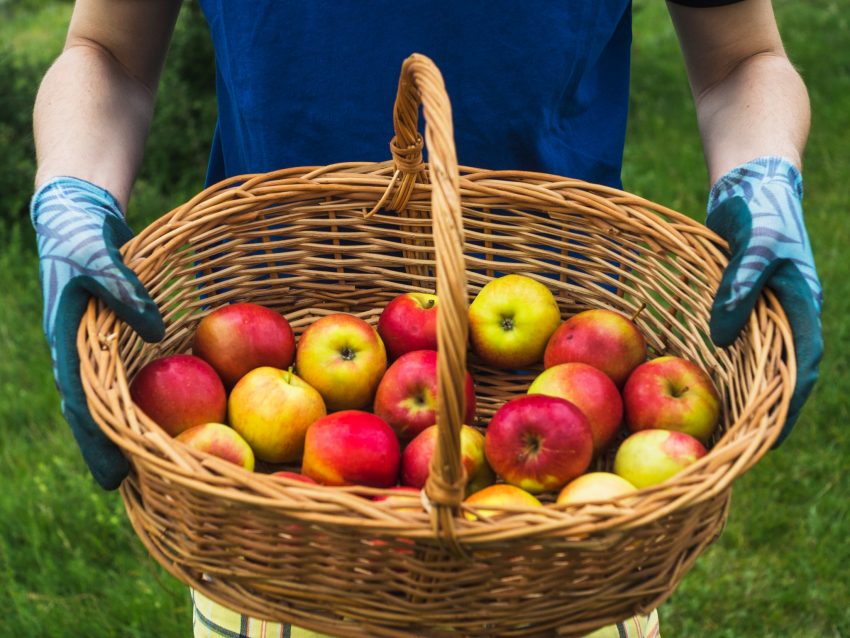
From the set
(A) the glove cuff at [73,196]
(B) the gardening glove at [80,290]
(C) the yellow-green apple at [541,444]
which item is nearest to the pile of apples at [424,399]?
(C) the yellow-green apple at [541,444]

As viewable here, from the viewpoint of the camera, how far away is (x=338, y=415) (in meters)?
1.39

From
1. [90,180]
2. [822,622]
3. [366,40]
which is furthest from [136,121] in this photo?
[822,622]

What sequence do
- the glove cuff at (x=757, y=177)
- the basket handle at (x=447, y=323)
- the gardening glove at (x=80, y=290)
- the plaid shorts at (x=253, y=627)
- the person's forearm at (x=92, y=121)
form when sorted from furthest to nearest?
the person's forearm at (x=92, y=121), the glove cuff at (x=757, y=177), the plaid shorts at (x=253, y=627), the gardening glove at (x=80, y=290), the basket handle at (x=447, y=323)

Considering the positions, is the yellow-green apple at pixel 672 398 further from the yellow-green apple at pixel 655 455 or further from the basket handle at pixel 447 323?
the basket handle at pixel 447 323

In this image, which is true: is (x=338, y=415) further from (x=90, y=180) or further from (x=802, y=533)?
(x=802, y=533)

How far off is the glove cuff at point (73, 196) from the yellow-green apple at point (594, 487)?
2.56 feet

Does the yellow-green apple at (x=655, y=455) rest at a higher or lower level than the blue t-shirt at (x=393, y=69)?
lower

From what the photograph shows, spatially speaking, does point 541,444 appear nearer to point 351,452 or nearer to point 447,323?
point 351,452

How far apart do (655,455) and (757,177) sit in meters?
0.46

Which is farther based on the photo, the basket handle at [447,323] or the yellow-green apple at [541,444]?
the yellow-green apple at [541,444]

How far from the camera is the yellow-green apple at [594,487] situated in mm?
1261

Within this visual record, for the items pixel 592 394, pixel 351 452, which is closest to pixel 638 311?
pixel 592 394

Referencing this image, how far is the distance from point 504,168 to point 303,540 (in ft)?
2.63

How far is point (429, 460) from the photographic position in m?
1.34
